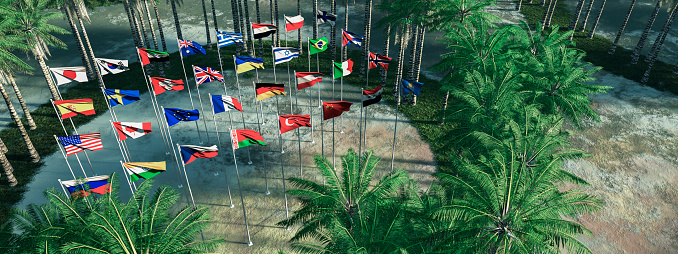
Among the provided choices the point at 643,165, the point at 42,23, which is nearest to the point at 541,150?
the point at 643,165

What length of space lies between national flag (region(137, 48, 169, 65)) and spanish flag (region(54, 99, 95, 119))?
576 cm

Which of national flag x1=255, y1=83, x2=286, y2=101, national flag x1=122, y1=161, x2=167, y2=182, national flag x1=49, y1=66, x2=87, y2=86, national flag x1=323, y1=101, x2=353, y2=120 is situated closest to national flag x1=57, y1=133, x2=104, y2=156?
national flag x1=122, y1=161, x2=167, y2=182

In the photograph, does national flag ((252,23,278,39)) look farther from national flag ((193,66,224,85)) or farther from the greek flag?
national flag ((193,66,224,85))

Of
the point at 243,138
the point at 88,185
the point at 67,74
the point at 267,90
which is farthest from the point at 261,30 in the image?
the point at 88,185

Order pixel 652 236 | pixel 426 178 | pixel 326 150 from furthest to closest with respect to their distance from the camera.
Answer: pixel 326 150, pixel 426 178, pixel 652 236

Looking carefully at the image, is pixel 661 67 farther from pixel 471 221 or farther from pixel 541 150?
pixel 471 221

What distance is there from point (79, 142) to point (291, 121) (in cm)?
1242

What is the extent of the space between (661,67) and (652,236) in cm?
2707

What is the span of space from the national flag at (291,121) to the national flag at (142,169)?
7.09m

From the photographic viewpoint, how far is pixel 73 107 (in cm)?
2466

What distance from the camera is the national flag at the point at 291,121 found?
934 inches

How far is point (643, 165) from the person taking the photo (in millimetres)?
29047

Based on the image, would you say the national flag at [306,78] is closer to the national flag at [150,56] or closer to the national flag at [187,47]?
the national flag at [187,47]

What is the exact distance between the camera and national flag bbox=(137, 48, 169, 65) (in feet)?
96.9
